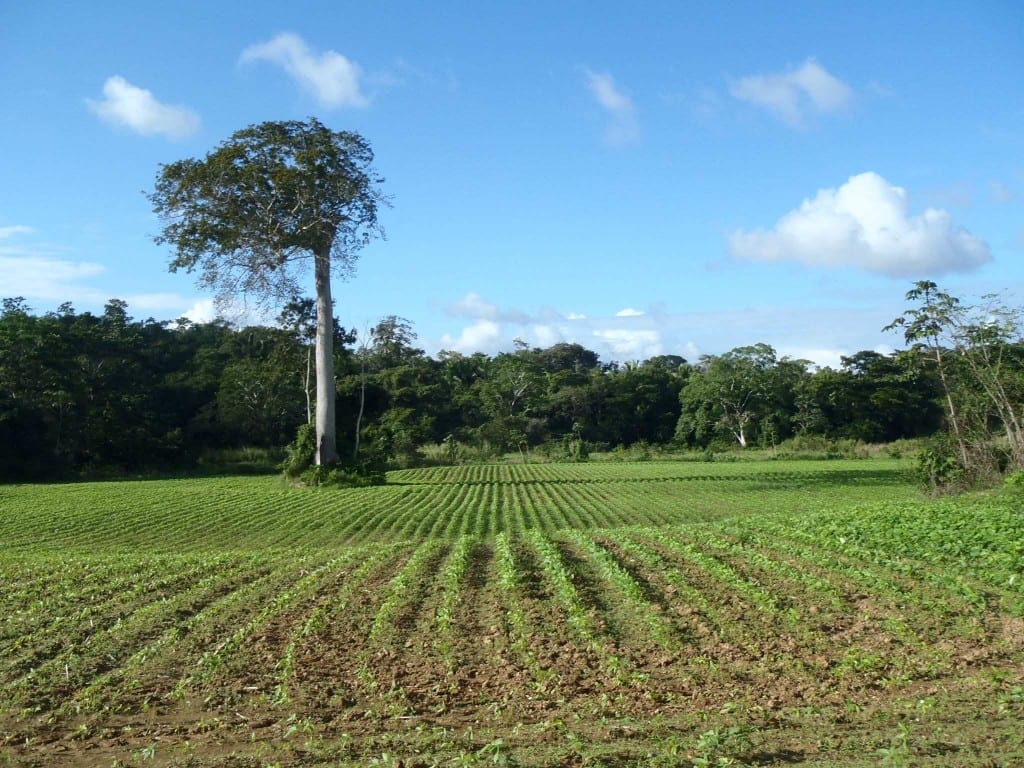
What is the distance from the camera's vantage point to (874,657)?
7176 millimetres

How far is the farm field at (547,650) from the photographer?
5.60 m

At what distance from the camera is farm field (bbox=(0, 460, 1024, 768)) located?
5.60 meters

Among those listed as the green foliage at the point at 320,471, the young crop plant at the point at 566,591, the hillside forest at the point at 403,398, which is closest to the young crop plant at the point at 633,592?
the young crop plant at the point at 566,591

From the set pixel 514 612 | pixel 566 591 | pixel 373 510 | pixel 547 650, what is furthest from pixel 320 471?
pixel 547 650

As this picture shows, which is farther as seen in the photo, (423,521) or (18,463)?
(18,463)

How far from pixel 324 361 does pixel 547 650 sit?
28131 mm

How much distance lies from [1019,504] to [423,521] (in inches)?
521

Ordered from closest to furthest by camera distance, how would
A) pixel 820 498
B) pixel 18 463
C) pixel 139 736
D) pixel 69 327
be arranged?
1. pixel 139 736
2. pixel 820 498
3. pixel 18 463
4. pixel 69 327

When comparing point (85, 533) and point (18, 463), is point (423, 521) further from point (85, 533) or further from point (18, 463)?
point (18, 463)

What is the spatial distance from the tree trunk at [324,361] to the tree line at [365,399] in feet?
12.2

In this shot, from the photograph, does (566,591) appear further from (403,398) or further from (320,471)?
(403,398)

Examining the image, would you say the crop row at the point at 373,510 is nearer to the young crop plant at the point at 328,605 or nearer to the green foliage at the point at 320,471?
the green foliage at the point at 320,471

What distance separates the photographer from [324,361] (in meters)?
34.3

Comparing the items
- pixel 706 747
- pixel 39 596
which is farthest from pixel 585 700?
pixel 39 596
